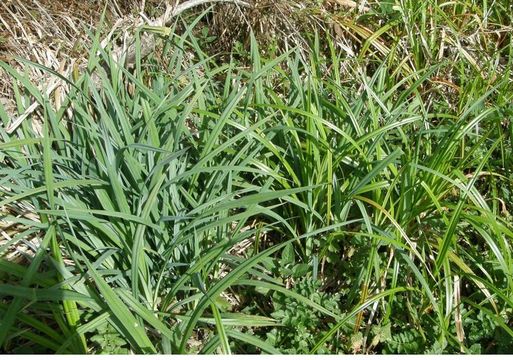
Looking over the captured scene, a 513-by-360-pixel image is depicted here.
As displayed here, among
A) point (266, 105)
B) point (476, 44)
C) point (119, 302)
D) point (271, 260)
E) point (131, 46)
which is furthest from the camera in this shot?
point (476, 44)

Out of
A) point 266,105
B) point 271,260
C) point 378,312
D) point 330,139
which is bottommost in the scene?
point 378,312

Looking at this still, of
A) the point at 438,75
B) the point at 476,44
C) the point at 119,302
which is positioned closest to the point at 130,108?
the point at 119,302

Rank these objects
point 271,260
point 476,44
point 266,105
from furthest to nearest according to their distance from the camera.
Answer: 1. point 476,44
2. point 266,105
3. point 271,260

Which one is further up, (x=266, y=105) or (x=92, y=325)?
(x=266, y=105)

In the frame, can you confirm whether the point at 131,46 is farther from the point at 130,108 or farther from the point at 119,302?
the point at 119,302

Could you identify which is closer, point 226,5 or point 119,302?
point 119,302

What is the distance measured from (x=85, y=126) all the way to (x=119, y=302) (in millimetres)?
782

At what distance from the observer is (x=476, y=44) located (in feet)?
11.5

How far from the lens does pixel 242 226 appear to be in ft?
7.95

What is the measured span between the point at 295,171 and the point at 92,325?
3.45ft

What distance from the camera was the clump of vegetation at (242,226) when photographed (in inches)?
78.0

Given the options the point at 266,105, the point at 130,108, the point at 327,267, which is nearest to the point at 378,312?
the point at 327,267

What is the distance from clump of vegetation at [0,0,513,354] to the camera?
1.98m

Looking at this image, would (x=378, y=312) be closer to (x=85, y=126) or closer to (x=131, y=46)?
(x=85, y=126)
